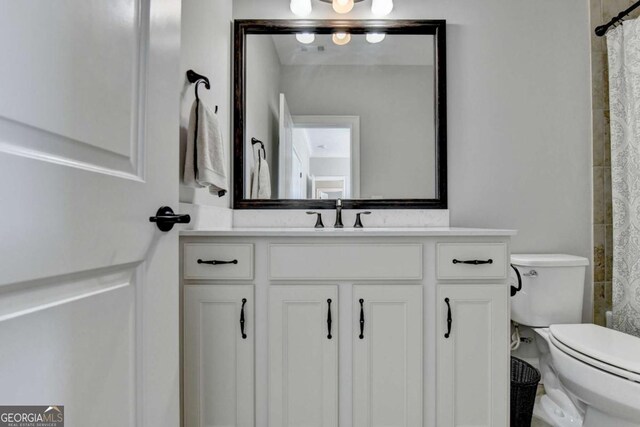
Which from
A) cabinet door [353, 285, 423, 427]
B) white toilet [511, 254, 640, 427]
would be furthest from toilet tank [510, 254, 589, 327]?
cabinet door [353, 285, 423, 427]

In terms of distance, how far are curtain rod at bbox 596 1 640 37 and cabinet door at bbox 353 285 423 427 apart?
1768 millimetres

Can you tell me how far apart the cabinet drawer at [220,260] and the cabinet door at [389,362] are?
0.46 metres

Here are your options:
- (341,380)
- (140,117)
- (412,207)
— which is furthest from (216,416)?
(412,207)

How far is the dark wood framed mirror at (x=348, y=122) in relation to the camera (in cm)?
184

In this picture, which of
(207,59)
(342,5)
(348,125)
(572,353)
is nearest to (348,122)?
(348,125)

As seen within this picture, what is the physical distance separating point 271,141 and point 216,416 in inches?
51.5

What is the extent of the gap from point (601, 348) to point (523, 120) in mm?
1186

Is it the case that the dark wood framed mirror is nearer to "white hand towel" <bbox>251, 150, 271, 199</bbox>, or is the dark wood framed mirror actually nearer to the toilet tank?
"white hand towel" <bbox>251, 150, 271, 199</bbox>

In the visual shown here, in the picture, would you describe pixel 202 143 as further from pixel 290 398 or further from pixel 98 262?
pixel 290 398

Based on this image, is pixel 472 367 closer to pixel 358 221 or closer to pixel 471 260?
pixel 471 260

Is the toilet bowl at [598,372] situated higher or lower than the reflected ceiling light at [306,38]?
lower

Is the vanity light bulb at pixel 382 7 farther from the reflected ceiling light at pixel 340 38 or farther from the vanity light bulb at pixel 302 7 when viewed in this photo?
the vanity light bulb at pixel 302 7

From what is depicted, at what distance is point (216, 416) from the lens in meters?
1.25

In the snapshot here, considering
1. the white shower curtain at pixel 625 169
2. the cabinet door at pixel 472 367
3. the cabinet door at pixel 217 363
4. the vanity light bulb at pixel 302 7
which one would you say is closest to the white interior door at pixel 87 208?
the cabinet door at pixel 217 363
